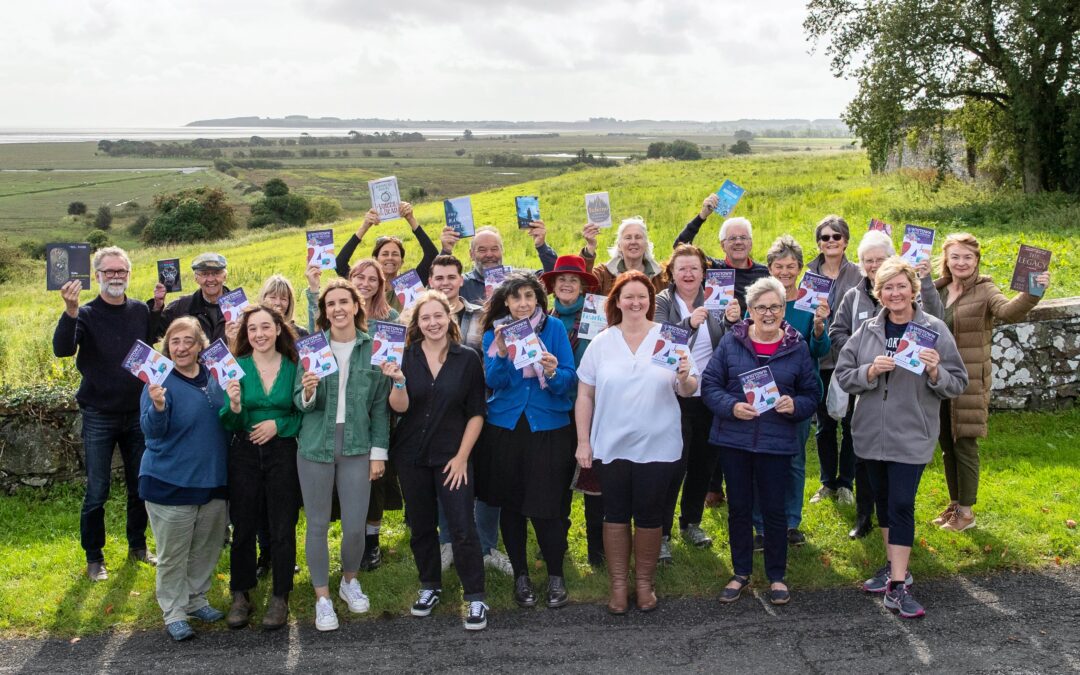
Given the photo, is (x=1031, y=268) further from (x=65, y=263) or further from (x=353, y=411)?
(x=65, y=263)

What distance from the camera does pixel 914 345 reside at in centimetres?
584

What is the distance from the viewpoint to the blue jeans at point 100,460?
699cm

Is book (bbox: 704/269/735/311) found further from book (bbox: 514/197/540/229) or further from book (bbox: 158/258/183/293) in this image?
book (bbox: 158/258/183/293)

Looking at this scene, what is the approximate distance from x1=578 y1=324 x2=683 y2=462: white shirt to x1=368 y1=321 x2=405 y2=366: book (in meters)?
1.38

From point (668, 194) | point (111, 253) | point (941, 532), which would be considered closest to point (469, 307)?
point (111, 253)

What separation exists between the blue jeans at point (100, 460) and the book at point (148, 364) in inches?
56.4

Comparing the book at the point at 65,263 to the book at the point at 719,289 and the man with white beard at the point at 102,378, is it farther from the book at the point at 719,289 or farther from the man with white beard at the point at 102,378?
the book at the point at 719,289

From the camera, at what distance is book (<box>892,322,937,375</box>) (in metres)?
5.82

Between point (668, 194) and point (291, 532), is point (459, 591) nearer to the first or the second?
point (291, 532)

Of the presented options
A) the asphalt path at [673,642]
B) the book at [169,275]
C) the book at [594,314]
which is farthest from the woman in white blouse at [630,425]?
the book at [169,275]

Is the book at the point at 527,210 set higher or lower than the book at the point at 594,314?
higher

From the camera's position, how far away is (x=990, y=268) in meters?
12.2

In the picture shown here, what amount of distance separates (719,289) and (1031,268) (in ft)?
8.31

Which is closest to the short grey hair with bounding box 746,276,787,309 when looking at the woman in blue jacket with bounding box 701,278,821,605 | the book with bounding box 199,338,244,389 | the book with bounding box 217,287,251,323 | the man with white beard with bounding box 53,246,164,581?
the woman in blue jacket with bounding box 701,278,821,605
